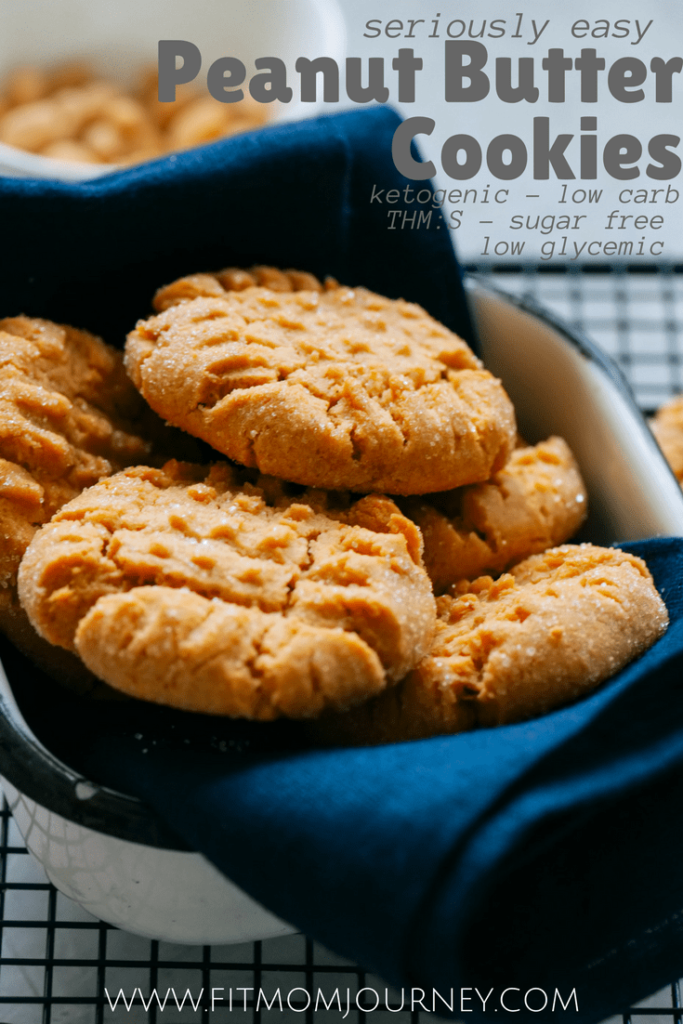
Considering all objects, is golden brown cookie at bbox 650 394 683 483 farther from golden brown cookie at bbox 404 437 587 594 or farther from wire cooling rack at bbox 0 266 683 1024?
wire cooling rack at bbox 0 266 683 1024

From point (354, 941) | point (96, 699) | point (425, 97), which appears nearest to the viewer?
point (354, 941)

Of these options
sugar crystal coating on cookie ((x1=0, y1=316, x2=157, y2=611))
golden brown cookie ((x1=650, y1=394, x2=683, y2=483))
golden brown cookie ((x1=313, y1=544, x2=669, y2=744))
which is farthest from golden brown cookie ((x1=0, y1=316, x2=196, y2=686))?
golden brown cookie ((x1=650, y1=394, x2=683, y2=483))

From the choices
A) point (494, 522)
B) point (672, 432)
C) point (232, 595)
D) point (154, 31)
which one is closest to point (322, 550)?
point (232, 595)

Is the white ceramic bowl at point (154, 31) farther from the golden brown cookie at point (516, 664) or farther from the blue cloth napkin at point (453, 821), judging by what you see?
the golden brown cookie at point (516, 664)

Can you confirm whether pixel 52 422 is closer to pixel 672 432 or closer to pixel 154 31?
pixel 672 432

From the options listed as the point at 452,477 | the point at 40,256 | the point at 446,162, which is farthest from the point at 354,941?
the point at 446,162

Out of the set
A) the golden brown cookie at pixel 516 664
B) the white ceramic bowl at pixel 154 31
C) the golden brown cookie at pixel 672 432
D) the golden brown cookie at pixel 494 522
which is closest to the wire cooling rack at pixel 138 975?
the golden brown cookie at pixel 516 664

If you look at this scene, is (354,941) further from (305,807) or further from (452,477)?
(452,477)
